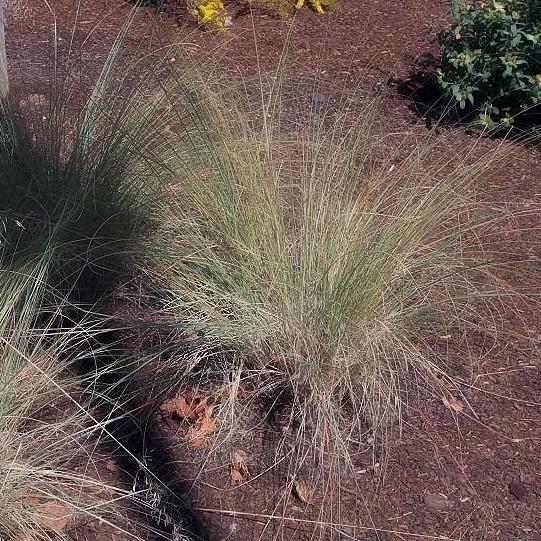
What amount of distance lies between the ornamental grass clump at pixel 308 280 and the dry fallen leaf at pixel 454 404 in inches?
3.0

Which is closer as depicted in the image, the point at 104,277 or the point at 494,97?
the point at 104,277

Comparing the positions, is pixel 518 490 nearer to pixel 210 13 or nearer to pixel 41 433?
pixel 41 433

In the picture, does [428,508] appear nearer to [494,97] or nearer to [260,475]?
[260,475]

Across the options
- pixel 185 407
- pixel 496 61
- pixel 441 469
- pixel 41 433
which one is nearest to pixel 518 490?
pixel 441 469

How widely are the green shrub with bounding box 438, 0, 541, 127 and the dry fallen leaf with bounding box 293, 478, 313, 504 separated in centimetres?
272

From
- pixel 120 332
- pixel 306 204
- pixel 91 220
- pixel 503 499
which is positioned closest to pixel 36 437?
pixel 120 332

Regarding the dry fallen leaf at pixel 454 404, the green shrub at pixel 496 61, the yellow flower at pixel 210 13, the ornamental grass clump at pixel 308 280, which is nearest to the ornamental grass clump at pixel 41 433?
the ornamental grass clump at pixel 308 280

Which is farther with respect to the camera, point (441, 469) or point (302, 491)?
point (441, 469)

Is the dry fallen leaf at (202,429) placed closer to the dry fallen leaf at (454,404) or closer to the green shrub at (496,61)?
the dry fallen leaf at (454,404)

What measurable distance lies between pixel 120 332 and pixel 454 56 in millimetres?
2764

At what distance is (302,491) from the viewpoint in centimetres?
285

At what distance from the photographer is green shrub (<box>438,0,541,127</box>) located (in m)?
5.03

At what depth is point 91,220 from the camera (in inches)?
138

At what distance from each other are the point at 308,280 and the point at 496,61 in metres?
2.61
